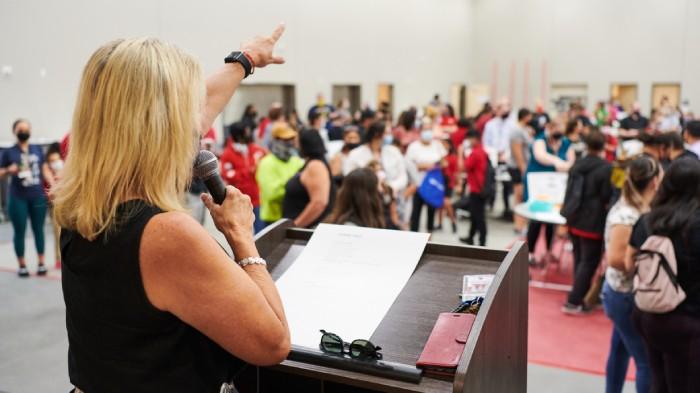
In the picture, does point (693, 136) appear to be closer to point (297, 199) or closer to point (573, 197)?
point (573, 197)

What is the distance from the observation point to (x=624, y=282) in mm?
3303

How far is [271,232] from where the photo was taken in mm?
1887

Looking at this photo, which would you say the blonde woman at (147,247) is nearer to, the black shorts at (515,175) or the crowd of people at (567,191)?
the crowd of people at (567,191)

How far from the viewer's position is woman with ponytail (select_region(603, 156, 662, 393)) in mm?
3240

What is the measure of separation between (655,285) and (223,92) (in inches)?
75.6

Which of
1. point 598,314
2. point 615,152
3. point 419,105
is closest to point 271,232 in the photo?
point 598,314

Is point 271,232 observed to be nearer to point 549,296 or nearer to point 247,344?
point 247,344

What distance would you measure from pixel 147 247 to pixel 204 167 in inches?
8.8

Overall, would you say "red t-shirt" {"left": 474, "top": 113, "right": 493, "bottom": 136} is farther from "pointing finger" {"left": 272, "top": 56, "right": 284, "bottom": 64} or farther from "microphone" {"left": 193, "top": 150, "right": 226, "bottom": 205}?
"microphone" {"left": 193, "top": 150, "right": 226, "bottom": 205}

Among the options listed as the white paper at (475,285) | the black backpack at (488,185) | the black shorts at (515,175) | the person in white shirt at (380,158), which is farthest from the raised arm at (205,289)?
the black shorts at (515,175)

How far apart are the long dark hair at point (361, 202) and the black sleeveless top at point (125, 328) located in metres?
2.46

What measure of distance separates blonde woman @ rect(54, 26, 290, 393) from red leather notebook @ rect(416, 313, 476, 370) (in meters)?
0.29

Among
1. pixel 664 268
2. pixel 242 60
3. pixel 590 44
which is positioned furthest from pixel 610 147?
pixel 590 44

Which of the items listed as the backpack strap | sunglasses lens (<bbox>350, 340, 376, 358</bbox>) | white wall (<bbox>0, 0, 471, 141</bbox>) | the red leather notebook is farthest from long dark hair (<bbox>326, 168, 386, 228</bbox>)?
white wall (<bbox>0, 0, 471, 141</bbox>)
